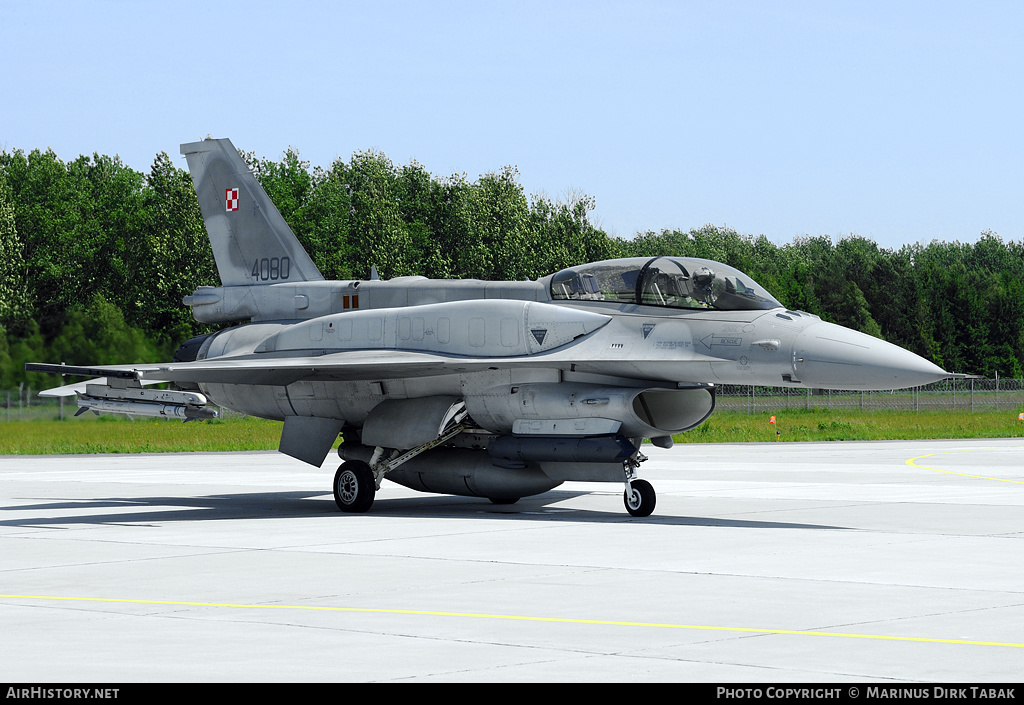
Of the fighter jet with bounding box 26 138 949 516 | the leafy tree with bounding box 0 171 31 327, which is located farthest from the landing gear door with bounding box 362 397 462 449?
the leafy tree with bounding box 0 171 31 327

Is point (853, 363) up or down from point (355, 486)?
up

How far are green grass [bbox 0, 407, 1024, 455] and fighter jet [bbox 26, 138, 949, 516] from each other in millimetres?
18523

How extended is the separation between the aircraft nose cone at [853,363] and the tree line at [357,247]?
127 feet

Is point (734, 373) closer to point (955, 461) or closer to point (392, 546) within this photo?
point (392, 546)

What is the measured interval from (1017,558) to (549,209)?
6796 cm

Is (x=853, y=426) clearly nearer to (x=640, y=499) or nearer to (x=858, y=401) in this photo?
(x=858, y=401)

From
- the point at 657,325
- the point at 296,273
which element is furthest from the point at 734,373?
the point at 296,273

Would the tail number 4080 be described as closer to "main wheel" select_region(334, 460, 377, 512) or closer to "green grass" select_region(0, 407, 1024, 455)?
"main wheel" select_region(334, 460, 377, 512)

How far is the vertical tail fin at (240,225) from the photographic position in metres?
20.3

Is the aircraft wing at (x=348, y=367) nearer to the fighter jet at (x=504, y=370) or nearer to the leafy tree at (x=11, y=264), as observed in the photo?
the fighter jet at (x=504, y=370)

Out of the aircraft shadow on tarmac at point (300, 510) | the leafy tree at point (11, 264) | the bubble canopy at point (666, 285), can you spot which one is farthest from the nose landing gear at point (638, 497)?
the leafy tree at point (11, 264)

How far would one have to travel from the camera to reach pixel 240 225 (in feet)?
67.9

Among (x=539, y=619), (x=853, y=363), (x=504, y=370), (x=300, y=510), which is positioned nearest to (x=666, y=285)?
(x=504, y=370)

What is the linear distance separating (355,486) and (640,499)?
3.99 metres
